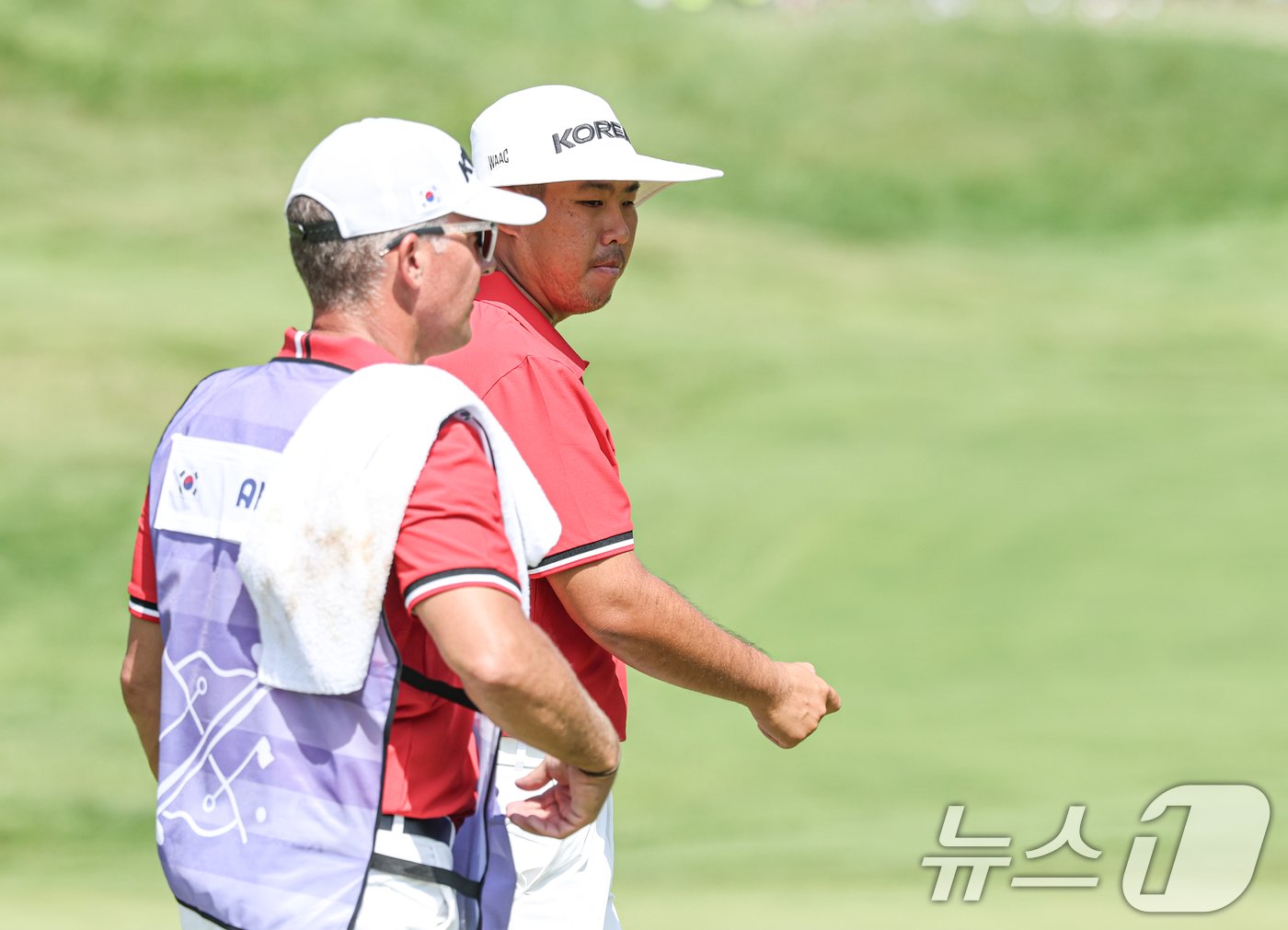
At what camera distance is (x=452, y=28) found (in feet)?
95.7

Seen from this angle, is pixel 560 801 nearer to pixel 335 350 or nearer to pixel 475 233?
pixel 335 350

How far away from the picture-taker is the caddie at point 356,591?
257cm

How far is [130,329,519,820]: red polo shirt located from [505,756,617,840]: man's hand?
0.14 meters

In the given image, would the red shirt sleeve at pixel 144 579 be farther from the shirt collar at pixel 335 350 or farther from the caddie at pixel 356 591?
the shirt collar at pixel 335 350

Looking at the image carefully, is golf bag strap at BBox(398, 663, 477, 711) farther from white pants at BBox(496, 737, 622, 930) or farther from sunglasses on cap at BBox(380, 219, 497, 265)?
white pants at BBox(496, 737, 622, 930)

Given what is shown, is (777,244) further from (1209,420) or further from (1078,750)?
(1078,750)

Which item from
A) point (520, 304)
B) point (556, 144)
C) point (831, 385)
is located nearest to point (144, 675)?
point (520, 304)

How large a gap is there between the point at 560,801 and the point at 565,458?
700 millimetres

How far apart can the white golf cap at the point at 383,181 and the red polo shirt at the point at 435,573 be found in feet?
0.61

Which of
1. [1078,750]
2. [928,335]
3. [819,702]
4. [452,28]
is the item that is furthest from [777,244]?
[819,702]

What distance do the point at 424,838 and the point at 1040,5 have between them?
28663 mm

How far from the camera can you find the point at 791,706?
11.7 ft

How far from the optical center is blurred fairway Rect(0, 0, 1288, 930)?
333 inches

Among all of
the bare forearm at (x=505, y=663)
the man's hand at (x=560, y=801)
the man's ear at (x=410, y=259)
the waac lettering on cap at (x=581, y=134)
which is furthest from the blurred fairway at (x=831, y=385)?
the man's ear at (x=410, y=259)
